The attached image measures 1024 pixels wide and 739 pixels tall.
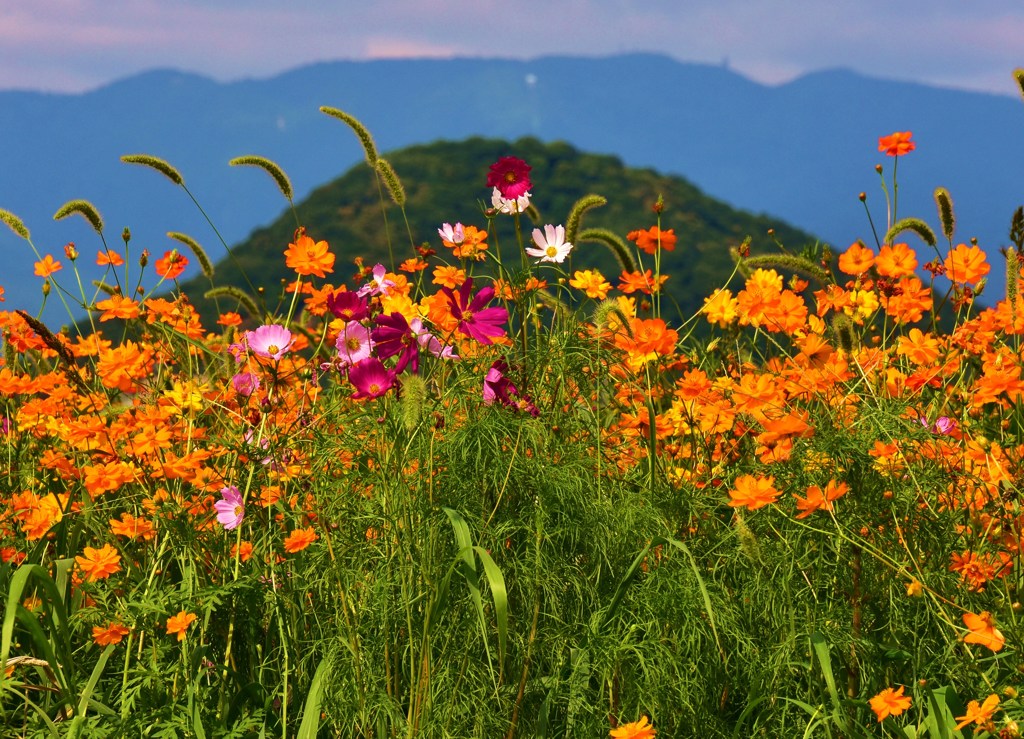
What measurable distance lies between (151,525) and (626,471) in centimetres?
132

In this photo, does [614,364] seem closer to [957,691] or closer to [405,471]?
[405,471]

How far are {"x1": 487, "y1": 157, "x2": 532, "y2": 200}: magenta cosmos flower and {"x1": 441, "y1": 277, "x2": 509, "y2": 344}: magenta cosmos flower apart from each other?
0.43 meters

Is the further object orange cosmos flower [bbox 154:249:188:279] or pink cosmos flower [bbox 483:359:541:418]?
orange cosmos flower [bbox 154:249:188:279]

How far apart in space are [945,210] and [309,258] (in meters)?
2.20

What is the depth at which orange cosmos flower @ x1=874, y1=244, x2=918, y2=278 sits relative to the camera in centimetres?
342

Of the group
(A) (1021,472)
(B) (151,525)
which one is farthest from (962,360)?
(B) (151,525)

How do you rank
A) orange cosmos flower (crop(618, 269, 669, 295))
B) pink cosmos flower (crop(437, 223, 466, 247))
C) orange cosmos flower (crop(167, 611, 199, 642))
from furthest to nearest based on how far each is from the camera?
orange cosmos flower (crop(618, 269, 669, 295)), pink cosmos flower (crop(437, 223, 466, 247)), orange cosmos flower (crop(167, 611, 199, 642))

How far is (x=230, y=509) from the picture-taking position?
2.71m

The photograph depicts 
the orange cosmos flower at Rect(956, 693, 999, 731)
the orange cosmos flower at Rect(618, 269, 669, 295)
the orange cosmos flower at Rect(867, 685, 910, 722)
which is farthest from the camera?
the orange cosmos flower at Rect(618, 269, 669, 295)

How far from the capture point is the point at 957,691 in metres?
2.58

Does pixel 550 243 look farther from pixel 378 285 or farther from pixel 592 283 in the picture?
pixel 378 285

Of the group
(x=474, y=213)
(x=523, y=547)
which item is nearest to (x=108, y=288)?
(x=523, y=547)

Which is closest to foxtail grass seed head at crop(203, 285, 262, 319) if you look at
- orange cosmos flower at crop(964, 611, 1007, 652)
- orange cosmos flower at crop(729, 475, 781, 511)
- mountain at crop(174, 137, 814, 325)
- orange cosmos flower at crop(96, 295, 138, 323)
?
orange cosmos flower at crop(96, 295, 138, 323)

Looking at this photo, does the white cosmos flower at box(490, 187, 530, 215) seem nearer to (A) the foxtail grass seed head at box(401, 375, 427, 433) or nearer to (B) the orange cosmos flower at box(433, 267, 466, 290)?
(B) the orange cosmos flower at box(433, 267, 466, 290)
